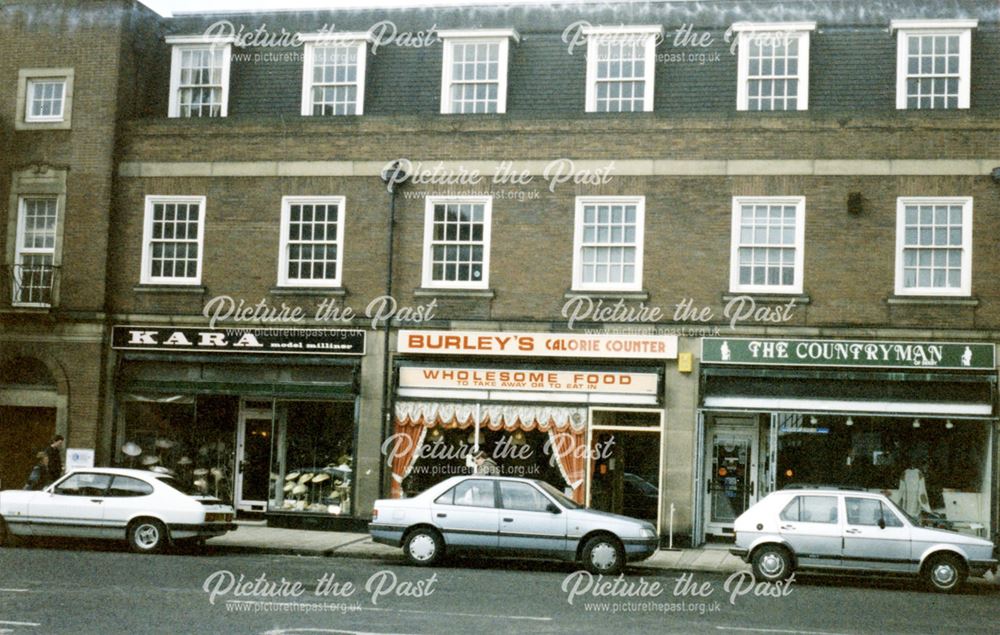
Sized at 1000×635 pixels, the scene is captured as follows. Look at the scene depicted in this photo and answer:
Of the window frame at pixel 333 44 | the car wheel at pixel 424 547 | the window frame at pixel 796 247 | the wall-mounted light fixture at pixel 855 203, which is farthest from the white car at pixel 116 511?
the wall-mounted light fixture at pixel 855 203

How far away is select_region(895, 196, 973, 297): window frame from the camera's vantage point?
21094 mm

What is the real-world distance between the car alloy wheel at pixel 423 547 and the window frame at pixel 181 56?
11.0 m

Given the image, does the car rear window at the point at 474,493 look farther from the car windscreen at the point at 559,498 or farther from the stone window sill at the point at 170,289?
the stone window sill at the point at 170,289

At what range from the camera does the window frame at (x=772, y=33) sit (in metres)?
22.7

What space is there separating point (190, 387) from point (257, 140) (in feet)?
16.6

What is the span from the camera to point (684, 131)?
22.2m

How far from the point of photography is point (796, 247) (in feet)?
71.4

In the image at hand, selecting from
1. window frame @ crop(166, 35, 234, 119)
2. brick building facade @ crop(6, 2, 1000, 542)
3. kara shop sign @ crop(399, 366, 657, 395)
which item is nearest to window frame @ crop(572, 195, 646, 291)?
brick building facade @ crop(6, 2, 1000, 542)

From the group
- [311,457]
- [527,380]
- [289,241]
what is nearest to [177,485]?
[311,457]

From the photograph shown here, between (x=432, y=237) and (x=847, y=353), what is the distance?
7.98 metres

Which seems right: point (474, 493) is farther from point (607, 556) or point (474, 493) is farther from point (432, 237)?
point (432, 237)

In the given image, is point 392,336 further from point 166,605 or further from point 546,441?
point 166,605

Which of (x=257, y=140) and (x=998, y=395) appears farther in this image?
(x=257, y=140)

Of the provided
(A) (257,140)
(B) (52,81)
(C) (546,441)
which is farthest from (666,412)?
(B) (52,81)
